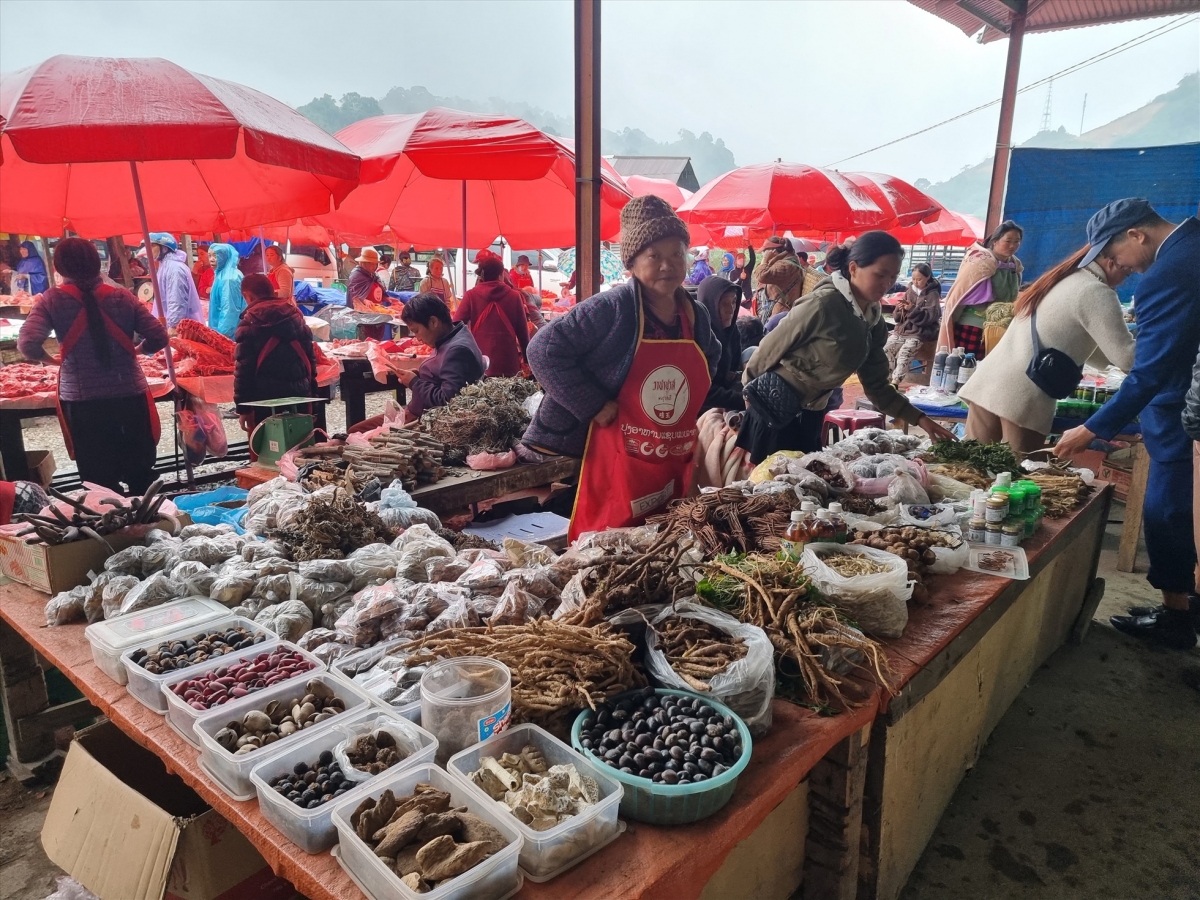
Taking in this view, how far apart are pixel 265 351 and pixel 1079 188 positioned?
8.88 m

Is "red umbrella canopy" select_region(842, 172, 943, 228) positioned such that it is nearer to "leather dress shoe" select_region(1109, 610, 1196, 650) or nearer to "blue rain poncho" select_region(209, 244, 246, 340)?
"leather dress shoe" select_region(1109, 610, 1196, 650)

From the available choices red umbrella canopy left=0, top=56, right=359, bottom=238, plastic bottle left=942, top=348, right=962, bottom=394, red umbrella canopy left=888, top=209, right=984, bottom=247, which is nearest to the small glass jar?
plastic bottle left=942, top=348, right=962, bottom=394

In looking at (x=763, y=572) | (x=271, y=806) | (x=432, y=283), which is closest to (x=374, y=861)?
(x=271, y=806)

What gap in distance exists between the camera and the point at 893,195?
34.3 feet

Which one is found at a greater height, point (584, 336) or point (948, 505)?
point (584, 336)

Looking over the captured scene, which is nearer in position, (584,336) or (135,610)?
(135,610)

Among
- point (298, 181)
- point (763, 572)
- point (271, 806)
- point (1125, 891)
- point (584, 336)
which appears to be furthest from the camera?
point (298, 181)

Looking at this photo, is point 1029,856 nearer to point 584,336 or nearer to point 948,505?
point 948,505

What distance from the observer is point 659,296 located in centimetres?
292

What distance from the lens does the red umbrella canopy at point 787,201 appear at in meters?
8.62

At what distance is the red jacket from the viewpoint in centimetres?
626

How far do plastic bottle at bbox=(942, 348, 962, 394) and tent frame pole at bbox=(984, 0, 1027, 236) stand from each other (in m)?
4.72

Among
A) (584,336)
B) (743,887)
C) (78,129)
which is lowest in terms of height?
A: (743,887)

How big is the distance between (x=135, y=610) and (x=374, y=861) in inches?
56.3
